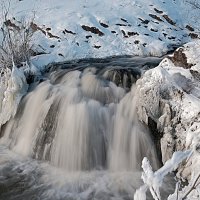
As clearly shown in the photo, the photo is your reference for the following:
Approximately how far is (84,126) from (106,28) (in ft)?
31.6

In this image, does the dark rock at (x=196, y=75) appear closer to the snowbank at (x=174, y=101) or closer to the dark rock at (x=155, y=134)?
the snowbank at (x=174, y=101)

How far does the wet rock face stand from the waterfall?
0.95m

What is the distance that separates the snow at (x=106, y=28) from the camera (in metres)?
14.1

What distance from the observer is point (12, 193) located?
568 cm

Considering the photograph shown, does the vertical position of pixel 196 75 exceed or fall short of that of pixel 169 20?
it exceeds it

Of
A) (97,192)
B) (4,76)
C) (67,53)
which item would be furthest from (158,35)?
(97,192)

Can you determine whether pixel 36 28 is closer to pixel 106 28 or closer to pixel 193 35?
pixel 106 28

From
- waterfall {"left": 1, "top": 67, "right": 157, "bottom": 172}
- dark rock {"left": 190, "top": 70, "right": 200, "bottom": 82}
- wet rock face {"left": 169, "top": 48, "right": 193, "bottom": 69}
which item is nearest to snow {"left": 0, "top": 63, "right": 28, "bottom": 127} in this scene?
waterfall {"left": 1, "top": 67, "right": 157, "bottom": 172}

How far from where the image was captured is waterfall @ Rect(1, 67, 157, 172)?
659cm

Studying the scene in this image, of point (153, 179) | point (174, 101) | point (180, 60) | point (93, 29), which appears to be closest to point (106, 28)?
point (93, 29)

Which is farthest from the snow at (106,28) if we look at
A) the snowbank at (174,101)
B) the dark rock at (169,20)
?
the snowbank at (174,101)

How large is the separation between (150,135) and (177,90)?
942mm

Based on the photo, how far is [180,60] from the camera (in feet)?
22.3

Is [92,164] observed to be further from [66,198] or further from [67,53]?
[67,53]
